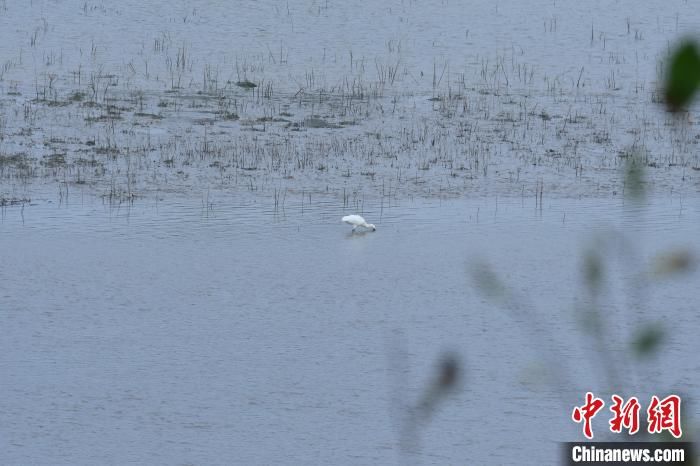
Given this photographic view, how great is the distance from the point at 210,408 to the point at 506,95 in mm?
12830

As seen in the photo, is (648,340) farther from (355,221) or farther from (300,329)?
(355,221)

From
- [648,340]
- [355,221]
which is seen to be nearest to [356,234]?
[355,221]

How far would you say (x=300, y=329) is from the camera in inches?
338

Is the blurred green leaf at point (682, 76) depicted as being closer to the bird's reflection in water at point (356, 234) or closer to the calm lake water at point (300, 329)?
the calm lake water at point (300, 329)

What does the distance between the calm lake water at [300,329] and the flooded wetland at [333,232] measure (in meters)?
0.03

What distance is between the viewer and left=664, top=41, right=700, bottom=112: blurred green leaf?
5.00 feet

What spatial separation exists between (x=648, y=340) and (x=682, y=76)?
42 centimetres

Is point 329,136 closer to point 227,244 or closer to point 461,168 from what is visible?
point 461,168

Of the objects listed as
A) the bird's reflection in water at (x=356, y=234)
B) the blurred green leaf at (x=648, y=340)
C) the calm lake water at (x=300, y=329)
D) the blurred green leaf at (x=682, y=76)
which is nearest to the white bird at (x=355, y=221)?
the bird's reflection in water at (x=356, y=234)

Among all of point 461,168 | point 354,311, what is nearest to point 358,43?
point 461,168

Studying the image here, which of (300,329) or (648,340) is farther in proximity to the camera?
(300,329)

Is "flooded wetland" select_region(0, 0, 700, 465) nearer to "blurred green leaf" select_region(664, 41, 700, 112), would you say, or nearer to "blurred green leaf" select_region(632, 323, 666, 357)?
"blurred green leaf" select_region(632, 323, 666, 357)

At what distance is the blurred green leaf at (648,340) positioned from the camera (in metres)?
1.79

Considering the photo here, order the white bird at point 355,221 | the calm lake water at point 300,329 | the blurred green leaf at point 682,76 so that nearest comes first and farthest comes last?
the blurred green leaf at point 682,76
the calm lake water at point 300,329
the white bird at point 355,221
